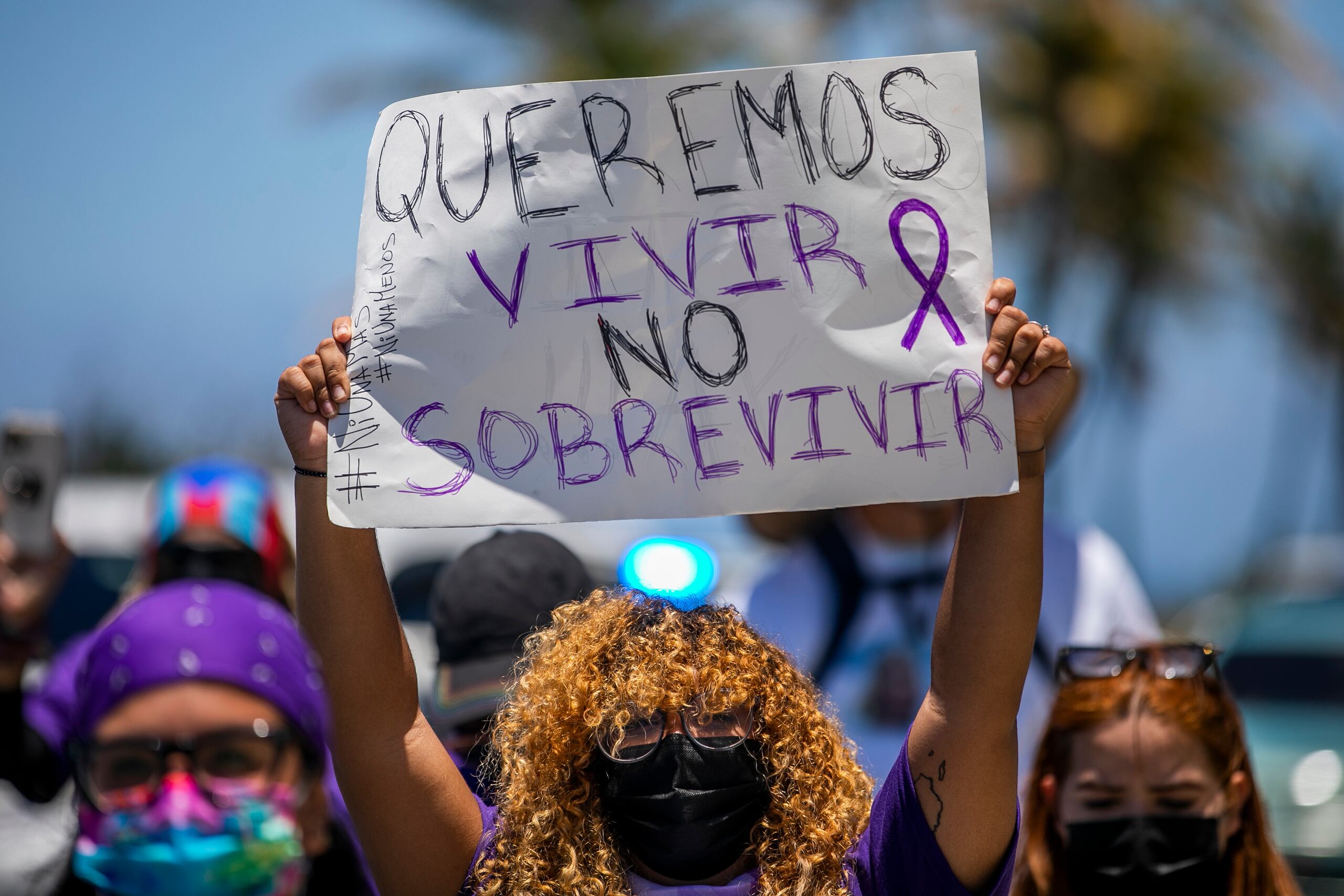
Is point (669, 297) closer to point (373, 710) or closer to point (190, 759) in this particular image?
point (373, 710)

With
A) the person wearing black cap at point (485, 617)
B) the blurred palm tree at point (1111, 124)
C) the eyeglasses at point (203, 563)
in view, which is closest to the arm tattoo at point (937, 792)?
the person wearing black cap at point (485, 617)

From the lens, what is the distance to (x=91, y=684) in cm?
159

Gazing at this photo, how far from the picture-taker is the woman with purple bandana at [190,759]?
154cm

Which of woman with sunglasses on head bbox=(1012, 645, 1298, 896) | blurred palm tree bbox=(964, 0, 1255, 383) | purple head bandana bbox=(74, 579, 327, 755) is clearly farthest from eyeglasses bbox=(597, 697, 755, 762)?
blurred palm tree bbox=(964, 0, 1255, 383)

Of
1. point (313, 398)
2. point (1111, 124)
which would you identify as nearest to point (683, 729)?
point (313, 398)

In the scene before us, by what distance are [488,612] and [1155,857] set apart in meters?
1.50

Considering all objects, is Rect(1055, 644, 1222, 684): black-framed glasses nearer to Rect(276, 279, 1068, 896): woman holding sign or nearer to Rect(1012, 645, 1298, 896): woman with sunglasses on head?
Rect(1012, 645, 1298, 896): woman with sunglasses on head

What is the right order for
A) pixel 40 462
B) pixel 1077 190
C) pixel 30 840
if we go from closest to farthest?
pixel 40 462 < pixel 30 840 < pixel 1077 190

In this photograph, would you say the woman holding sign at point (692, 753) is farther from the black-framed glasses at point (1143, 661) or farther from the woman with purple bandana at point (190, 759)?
the black-framed glasses at point (1143, 661)

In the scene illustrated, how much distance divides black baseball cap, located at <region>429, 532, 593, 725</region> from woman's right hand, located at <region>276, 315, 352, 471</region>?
83cm

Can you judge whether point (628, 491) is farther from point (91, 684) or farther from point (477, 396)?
point (91, 684)

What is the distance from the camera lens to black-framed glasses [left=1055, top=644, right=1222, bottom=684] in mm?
2496

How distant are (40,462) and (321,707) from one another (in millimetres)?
1464

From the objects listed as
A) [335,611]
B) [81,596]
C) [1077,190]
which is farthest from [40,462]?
[1077,190]
